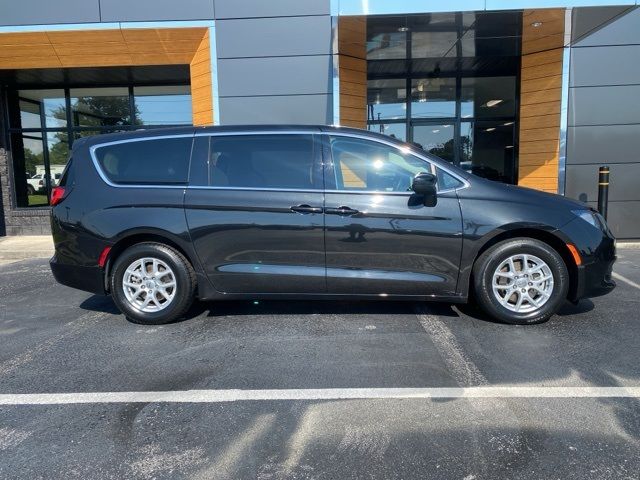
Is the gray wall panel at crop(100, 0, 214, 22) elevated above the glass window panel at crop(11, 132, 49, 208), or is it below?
above

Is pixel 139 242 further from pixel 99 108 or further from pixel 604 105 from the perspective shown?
pixel 604 105

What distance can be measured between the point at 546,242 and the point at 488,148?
8.02 metres

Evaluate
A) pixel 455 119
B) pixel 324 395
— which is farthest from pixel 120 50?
pixel 324 395

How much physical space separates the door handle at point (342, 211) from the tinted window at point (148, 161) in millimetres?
1407

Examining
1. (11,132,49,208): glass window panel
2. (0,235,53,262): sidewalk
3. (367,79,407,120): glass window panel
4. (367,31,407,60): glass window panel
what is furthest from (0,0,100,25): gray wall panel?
(367,79,407,120): glass window panel

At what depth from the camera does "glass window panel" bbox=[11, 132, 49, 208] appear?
457 inches

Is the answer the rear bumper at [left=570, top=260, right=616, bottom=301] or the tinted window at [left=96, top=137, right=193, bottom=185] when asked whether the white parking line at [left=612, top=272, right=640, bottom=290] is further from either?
the tinted window at [left=96, top=137, right=193, bottom=185]

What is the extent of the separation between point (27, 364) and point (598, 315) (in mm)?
5131

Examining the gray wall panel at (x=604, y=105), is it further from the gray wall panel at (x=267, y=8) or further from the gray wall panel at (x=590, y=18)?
the gray wall panel at (x=267, y=8)

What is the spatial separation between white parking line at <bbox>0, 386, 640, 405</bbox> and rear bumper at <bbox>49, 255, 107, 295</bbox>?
153 cm

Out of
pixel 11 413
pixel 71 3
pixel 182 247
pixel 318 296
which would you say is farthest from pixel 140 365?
pixel 71 3

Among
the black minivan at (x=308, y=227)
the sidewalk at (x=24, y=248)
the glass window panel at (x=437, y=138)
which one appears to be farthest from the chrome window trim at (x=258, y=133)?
the glass window panel at (x=437, y=138)

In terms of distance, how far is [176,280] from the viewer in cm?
459

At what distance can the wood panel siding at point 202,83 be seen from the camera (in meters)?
9.34
